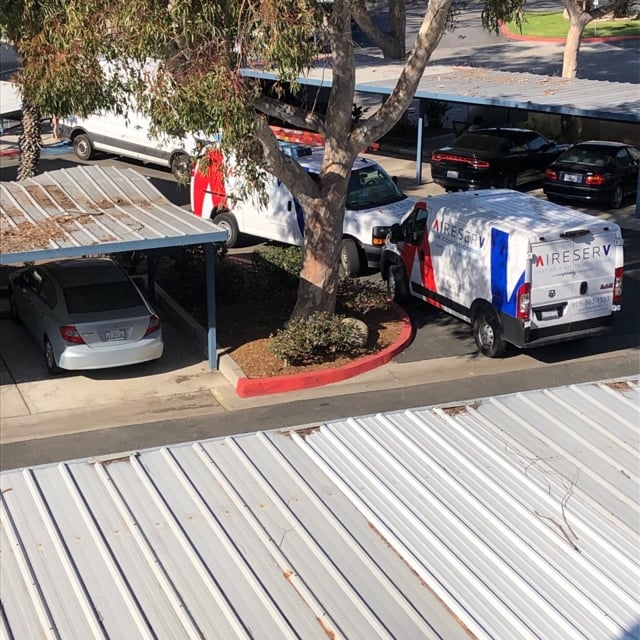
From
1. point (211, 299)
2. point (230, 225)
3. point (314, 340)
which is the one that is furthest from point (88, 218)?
point (230, 225)

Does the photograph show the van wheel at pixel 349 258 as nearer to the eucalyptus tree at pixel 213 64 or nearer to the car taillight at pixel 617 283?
the eucalyptus tree at pixel 213 64

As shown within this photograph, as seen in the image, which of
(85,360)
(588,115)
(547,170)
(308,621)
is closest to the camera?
(308,621)

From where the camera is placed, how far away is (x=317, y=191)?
14.4 metres

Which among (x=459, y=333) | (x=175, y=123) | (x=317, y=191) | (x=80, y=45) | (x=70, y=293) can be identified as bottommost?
(x=459, y=333)

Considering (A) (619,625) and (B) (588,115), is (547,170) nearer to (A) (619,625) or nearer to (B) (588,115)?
(B) (588,115)

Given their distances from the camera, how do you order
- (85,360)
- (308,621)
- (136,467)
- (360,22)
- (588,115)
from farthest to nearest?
(588,115)
(360,22)
(85,360)
(136,467)
(308,621)

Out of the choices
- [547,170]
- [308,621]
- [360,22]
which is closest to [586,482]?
[308,621]

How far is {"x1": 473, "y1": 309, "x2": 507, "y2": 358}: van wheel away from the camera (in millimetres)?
14688

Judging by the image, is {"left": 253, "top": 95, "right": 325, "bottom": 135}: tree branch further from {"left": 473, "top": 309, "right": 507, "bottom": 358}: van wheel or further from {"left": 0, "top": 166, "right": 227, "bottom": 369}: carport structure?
{"left": 473, "top": 309, "right": 507, "bottom": 358}: van wheel

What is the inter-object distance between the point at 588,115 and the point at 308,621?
59.2 feet

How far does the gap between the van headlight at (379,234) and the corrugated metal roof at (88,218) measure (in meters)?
4.34

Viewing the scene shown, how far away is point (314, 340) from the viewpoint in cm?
1412

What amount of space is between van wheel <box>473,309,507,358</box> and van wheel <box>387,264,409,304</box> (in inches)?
79.0

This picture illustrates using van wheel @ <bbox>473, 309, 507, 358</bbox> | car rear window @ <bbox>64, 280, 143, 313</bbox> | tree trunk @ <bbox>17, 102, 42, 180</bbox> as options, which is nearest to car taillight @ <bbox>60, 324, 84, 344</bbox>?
car rear window @ <bbox>64, 280, 143, 313</bbox>
